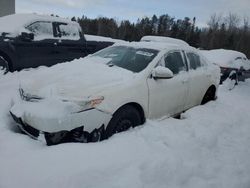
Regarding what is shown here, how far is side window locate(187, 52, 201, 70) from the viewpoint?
6.82 metres

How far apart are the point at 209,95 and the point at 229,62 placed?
6.50m

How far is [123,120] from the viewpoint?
15.8ft

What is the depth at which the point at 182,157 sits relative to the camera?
14.5 ft

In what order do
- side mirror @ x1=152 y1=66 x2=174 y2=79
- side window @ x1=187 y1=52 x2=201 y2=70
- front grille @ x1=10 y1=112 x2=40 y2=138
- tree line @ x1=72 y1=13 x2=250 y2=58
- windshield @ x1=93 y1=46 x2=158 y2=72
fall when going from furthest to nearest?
tree line @ x1=72 y1=13 x2=250 y2=58 < side window @ x1=187 y1=52 x2=201 y2=70 < windshield @ x1=93 y1=46 x2=158 y2=72 < side mirror @ x1=152 y1=66 x2=174 y2=79 < front grille @ x1=10 y1=112 x2=40 y2=138

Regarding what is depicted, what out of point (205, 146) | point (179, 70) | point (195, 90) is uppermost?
point (179, 70)

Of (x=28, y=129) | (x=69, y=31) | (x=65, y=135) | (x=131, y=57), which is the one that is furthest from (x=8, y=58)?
(x=65, y=135)

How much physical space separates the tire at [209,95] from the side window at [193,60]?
0.77m

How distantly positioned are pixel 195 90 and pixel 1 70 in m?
4.96

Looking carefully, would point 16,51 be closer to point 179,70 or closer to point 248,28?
point 179,70

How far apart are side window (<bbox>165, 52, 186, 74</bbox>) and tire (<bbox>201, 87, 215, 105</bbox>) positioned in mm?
1381

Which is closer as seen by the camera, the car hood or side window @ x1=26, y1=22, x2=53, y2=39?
the car hood

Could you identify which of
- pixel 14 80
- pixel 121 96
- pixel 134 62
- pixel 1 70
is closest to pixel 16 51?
pixel 1 70

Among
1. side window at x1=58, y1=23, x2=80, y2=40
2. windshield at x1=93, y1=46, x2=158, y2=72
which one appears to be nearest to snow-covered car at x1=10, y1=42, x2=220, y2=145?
windshield at x1=93, y1=46, x2=158, y2=72

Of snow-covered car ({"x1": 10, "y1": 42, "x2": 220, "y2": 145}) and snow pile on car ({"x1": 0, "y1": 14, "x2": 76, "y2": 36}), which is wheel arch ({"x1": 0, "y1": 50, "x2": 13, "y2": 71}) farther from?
snow-covered car ({"x1": 10, "y1": 42, "x2": 220, "y2": 145})
